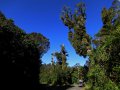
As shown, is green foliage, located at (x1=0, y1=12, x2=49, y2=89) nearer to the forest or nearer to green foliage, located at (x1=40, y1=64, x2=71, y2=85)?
the forest

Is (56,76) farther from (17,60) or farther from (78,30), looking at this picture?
(17,60)

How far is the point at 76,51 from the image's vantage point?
137 ft

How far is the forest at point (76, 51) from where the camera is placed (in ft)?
32.7

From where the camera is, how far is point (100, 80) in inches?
415

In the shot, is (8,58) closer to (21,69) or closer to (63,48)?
(21,69)

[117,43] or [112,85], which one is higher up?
[117,43]

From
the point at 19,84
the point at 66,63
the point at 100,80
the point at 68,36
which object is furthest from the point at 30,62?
the point at 66,63

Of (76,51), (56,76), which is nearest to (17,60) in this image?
(76,51)

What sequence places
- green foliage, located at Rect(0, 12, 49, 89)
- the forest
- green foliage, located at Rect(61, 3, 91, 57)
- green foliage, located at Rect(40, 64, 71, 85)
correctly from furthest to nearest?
green foliage, located at Rect(40, 64, 71, 85), green foliage, located at Rect(61, 3, 91, 57), green foliage, located at Rect(0, 12, 49, 89), the forest

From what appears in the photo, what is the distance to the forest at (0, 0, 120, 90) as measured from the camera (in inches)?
392

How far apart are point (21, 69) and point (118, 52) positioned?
64.9 ft

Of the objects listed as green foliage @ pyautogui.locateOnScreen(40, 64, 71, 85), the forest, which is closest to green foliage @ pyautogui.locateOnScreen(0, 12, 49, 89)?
the forest

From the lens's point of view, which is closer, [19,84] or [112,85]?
[112,85]

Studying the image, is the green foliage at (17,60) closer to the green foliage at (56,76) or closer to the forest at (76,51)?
the forest at (76,51)
